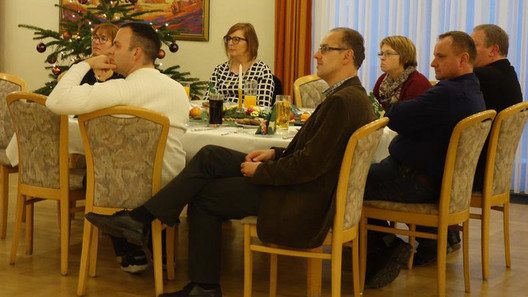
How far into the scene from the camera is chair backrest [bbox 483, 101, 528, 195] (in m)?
4.12

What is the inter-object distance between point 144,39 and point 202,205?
2.79 feet

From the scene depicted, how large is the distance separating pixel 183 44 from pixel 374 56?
185 cm

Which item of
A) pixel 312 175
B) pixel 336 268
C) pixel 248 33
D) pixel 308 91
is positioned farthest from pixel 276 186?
pixel 308 91

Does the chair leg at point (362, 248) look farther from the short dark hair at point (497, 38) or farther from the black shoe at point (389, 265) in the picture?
the short dark hair at point (497, 38)

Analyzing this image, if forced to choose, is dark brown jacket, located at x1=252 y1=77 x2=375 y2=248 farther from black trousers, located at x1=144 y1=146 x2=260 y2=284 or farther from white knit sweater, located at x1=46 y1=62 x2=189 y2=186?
white knit sweater, located at x1=46 y1=62 x2=189 y2=186

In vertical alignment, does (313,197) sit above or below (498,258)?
above

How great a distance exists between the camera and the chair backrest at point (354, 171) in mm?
3258

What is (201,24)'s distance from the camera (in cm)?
773

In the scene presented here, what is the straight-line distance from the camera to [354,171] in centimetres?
335

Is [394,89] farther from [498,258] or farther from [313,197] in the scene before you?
[313,197]

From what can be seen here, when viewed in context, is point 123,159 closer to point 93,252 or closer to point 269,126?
point 93,252

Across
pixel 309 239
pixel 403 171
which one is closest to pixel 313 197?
pixel 309 239

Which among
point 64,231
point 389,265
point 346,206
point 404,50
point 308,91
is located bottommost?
point 389,265

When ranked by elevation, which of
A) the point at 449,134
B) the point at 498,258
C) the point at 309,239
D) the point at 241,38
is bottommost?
the point at 498,258
